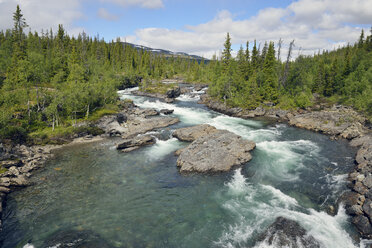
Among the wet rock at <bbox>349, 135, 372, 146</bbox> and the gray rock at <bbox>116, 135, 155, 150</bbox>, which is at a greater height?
the wet rock at <bbox>349, 135, 372, 146</bbox>

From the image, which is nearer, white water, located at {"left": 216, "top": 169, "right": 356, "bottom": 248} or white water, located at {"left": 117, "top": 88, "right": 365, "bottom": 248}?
white water, located at {"left": 216, "top": 169, "right": 356, "bottom": 248}

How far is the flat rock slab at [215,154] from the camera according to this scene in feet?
97.1

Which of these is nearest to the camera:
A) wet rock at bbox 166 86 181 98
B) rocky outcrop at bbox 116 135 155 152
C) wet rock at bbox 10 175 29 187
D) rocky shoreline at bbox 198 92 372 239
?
rocky shoreline at bbox 198 92 372 239

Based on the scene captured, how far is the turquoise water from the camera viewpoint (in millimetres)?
18161

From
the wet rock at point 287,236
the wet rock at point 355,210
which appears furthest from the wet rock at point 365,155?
the wet rock at point 287,236

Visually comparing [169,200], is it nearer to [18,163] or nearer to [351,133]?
[18,163]

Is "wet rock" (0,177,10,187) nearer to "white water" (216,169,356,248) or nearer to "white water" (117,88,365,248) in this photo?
"white water" (117,88,365,248)

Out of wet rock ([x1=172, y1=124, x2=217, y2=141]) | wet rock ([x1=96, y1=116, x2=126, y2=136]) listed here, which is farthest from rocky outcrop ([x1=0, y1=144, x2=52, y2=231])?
wet rock ([x1=172, y1=124, x2=217, y2=141])

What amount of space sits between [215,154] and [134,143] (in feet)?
51.2

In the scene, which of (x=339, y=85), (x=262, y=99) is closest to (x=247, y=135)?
(x=262, y=99)

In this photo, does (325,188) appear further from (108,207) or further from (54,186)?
(54,186)

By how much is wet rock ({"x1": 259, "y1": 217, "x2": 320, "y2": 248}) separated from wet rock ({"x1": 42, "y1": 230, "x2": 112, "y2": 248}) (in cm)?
1371

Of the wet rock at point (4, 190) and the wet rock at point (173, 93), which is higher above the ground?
the wet rock at point (173, 93)

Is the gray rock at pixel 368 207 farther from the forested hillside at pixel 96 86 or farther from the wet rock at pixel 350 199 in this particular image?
the forested hillside at pixel 96 86
